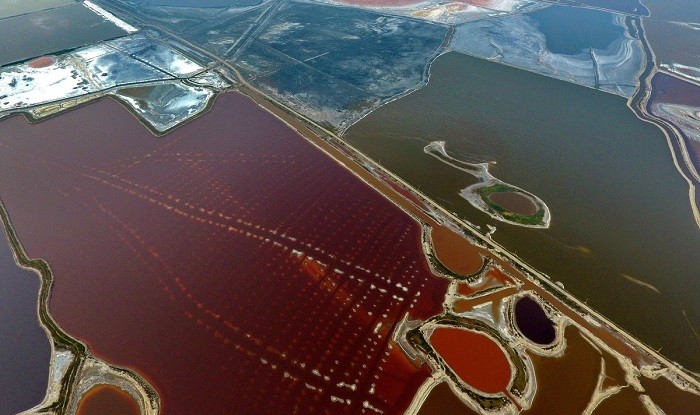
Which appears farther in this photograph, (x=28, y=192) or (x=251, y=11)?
(x=251, y=11)

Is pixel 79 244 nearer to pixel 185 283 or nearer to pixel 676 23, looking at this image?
pixel 185 283

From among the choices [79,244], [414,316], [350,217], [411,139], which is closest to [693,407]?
[414,316]

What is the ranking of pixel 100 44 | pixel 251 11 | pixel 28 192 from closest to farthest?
pixel 28 192 → pixel 100 44 → pixel 251 11

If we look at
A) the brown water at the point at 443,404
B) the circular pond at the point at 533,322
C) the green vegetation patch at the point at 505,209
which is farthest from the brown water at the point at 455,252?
the brown water at the point at 443,404

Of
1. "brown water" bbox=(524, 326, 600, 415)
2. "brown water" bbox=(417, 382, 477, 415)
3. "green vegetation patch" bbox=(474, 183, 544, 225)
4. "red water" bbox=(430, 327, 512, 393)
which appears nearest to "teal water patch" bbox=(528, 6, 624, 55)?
"green vegetation patch" bbox=(474, 183, 544, 225)

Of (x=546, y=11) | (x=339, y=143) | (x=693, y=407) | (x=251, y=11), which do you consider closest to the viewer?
(x=693, y=407)

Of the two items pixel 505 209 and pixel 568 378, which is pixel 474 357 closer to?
pixel 568 378

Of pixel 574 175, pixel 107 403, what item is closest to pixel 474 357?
pixel 107 403
